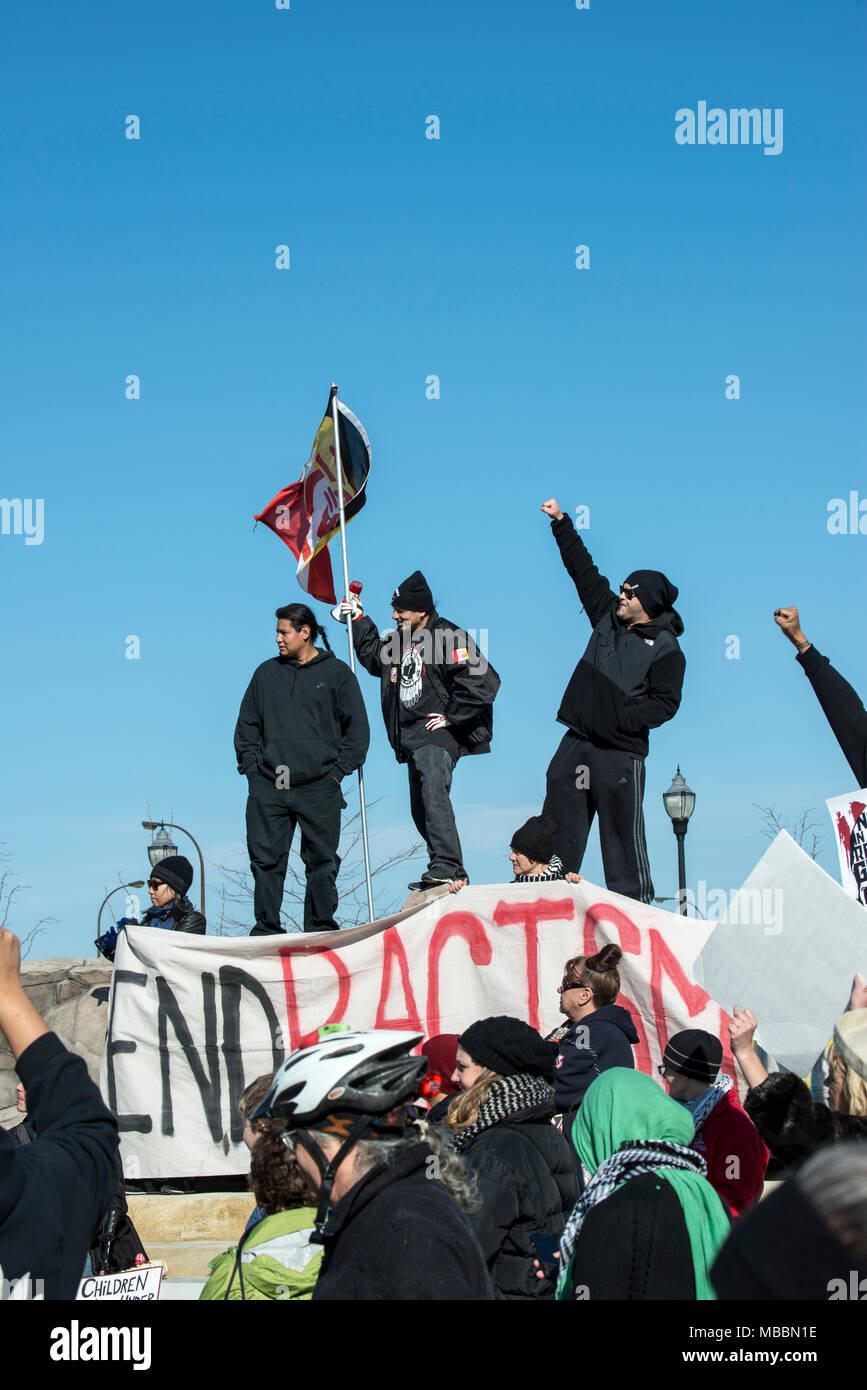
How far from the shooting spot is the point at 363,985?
839cm

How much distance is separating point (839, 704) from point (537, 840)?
2401 millimetres

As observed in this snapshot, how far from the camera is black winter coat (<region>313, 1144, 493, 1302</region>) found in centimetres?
262

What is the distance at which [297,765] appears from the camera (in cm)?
898

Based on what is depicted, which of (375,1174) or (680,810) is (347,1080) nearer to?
(375,1174)

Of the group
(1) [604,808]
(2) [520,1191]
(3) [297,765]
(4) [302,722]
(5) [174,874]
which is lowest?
(2) [520,1191]

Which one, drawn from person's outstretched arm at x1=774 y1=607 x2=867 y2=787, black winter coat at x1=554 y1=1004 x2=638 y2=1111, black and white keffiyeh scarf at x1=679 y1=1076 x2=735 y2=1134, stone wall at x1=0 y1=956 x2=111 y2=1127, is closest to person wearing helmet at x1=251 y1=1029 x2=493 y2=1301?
black and white keffiyeh scarf at x1=679 y1=1076 x2=735 y2=1134

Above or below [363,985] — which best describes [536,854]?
above

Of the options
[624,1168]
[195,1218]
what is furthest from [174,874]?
[624,1168]

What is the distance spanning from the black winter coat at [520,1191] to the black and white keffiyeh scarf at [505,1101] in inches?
0.7

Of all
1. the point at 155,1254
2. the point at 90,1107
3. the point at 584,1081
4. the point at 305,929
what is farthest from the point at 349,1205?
the point at 305,929

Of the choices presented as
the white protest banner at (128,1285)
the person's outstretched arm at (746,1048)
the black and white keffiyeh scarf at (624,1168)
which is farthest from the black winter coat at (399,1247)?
the person's outstretched arm at (746,1048)

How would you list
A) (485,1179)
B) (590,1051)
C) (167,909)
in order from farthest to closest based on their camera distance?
1. (167,909)
2. (590,1051)
3. (485,1179)

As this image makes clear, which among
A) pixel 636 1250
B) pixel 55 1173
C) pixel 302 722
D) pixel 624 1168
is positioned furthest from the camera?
pixel 302 722

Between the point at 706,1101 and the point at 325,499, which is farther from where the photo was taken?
the point at 325,499
